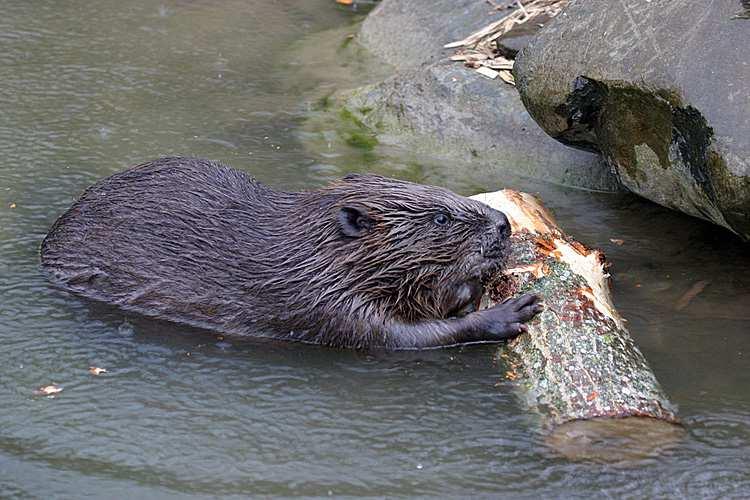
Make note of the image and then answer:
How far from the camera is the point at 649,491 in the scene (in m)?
4.67

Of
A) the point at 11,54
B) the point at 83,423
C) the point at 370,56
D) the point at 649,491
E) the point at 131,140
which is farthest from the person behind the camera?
the point at 370,56

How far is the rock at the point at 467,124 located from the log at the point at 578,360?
6.71 ft

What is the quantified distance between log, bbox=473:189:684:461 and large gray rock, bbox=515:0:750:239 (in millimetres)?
791

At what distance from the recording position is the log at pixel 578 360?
16.3 ft

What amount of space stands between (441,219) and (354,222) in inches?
18.6

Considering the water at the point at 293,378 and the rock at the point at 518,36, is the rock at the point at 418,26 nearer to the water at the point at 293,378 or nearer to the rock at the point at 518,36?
the rock at the point at 518,36

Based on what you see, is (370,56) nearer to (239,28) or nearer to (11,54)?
(239,28)

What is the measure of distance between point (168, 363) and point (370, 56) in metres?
5.85

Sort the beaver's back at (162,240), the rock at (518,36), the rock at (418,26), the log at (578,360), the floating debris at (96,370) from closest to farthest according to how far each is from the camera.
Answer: the log at (578,360) → the floating debris at (96,370) → the beaver's back at (162,240) → the rock at (518,36) → the rock at (418,26)

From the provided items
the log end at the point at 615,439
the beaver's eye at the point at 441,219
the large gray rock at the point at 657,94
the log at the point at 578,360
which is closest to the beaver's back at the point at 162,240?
the beaver's eye at the point at 441,219

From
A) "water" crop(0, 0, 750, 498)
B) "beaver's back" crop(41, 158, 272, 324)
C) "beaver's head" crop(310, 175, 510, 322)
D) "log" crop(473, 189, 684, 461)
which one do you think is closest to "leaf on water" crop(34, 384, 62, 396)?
"water" crop(0, 0, 750, 498)

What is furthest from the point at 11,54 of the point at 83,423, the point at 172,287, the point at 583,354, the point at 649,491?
the point at 649,491

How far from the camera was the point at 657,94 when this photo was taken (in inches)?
251

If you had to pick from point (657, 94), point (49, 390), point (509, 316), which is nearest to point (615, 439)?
point (509, 316)
